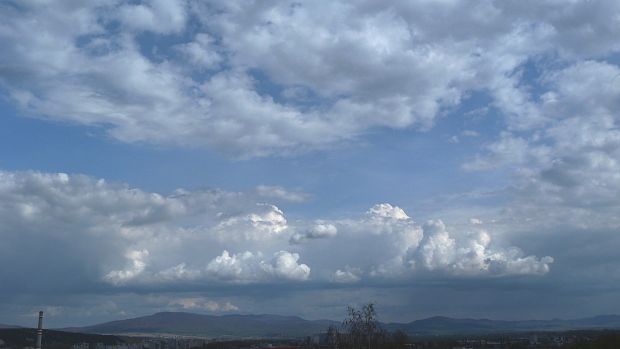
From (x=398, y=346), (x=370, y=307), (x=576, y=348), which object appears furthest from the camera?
(x=398, y=346)

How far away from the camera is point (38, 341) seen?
69.2 m

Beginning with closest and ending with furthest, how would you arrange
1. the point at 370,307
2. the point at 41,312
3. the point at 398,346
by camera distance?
the point at 41,312 → the point at 370,307 → the point at 398,346

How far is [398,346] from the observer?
150 m

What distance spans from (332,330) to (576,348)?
81.5 metres

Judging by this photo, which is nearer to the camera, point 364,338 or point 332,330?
point 364,338

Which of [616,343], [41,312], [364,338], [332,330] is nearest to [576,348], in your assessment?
[616,343]

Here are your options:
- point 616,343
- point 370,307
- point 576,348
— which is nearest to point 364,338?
point 370,307

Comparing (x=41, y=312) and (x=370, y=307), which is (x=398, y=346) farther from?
(x=41, y=312)

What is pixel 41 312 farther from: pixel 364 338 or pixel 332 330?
pixel 332 330

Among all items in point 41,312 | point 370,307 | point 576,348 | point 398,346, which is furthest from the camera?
point 398,346

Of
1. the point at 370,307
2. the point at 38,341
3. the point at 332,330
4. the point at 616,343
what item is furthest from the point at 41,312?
the point at 332,330

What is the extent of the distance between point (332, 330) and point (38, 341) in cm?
9295

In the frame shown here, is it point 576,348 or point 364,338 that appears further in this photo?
point 364,338

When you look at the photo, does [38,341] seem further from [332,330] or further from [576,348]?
[332,330]
